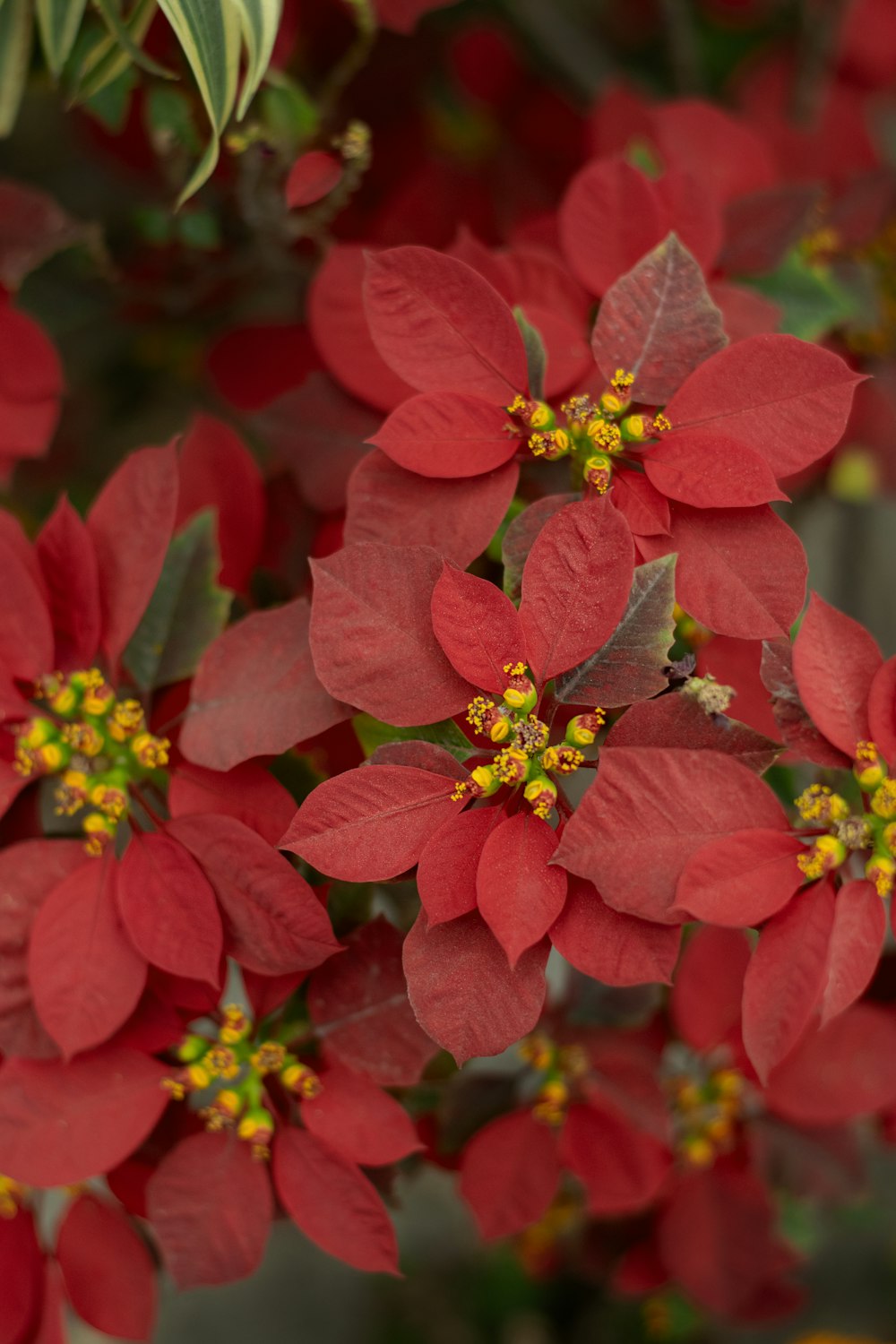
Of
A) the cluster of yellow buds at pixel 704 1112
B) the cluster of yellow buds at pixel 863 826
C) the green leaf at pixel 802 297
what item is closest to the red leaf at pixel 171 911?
the cluster of yellow buds at pixel 863 826

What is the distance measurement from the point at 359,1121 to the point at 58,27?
0.72m

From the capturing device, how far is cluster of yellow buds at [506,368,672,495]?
0.65 meters

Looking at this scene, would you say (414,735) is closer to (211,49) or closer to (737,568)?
(737,568)

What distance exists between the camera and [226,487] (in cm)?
85

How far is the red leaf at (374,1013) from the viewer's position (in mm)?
683

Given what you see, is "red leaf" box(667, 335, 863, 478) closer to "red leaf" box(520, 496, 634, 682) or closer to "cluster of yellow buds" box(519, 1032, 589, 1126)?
"red leaf" box(520, 496, 634, 682)

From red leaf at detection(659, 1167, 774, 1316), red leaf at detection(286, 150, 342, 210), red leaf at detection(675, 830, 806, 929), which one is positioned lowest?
red leaf at detection(659, 1167, 774, 1316)

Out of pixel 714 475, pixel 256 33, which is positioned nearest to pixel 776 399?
pixel 714 475

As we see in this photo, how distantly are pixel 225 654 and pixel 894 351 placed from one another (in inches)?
31.0

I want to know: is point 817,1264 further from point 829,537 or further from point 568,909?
point 568,909

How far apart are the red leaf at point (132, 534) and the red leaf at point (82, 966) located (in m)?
0.15

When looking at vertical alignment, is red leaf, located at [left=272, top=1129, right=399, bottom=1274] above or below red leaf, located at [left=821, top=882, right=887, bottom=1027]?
below

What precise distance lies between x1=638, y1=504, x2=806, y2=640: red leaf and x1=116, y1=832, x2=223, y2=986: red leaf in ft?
1.03

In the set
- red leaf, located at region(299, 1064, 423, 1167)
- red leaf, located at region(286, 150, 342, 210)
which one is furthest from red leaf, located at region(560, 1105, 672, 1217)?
red leaf, located at region(286, 150, 342, 210)
